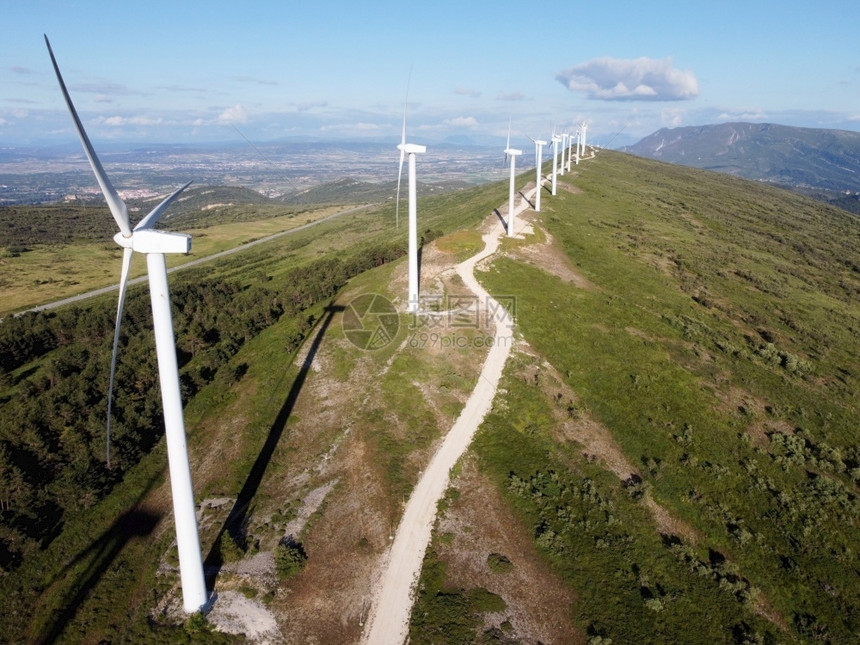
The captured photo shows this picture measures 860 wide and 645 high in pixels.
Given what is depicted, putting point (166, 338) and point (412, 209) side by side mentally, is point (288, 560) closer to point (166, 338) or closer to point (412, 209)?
point (166, 338)

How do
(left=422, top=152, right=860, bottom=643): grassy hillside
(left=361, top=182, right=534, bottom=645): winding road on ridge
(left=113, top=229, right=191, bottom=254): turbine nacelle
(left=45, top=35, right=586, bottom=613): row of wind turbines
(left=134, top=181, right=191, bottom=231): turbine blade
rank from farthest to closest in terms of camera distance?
(left=422, top=152, right=860, bottom=643): grassy hillside, (left=361, top=182, right=534, bottom=645): winding road on ridge, (left=134, top=181, right=191, bottom=231): turbine blade, (left=113, top=229, right=191, bottom=254): turbine nacelle, (left=45, top=35, right=586, bottom=613): row of wind turbines

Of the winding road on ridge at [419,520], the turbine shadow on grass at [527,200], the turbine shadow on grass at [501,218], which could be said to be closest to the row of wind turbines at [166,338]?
the winding road on ridge at [419,520]

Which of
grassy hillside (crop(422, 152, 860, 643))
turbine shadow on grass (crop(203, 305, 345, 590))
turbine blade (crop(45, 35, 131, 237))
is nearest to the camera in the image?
turbine blade (crop(45, 35, 131, 237))

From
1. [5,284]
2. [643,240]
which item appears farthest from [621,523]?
[5,284]

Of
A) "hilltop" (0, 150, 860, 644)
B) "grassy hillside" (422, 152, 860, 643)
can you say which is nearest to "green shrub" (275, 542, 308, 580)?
"hilltop" (0, 150, 860, 644)

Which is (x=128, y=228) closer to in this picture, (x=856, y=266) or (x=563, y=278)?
(x=563, y=278)

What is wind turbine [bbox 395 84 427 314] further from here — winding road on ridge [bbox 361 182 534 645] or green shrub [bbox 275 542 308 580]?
green shrub [bbox 275 542 308 580]

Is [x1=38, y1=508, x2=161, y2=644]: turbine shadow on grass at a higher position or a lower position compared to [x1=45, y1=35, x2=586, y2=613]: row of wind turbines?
lower
